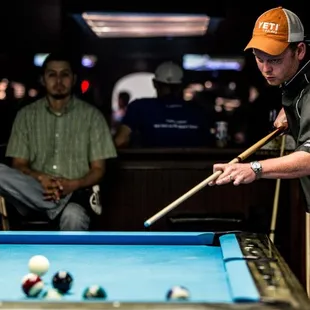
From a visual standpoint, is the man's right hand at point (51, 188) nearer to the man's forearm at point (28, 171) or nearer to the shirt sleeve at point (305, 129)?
the man's forearm at point (28, 171)

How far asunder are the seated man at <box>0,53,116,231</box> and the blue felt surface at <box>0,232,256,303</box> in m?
1.58

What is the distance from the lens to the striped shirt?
5.07m

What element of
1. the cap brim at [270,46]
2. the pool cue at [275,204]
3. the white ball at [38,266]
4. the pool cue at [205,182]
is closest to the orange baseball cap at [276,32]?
the cap brim at [270,46]

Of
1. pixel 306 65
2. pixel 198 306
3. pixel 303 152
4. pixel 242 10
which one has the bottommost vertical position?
pixel 198 306

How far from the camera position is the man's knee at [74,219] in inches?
185

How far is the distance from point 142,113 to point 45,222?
4.30 feet

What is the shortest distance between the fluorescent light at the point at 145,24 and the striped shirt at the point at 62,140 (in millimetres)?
2736

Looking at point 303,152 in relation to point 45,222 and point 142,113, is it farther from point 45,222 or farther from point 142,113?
point 142,113

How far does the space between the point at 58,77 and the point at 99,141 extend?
0.50 metres

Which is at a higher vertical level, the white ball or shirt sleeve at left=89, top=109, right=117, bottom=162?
shirt sleeve at left=89, top=109, right=117, bottom=162

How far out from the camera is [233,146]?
19.0 feet

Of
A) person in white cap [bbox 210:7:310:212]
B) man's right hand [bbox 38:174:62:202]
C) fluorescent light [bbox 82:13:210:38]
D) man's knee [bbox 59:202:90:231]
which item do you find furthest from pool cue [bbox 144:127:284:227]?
fluorescent light [bbox 82:13:210:38]

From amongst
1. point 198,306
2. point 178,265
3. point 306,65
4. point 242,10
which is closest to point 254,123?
point 242,10

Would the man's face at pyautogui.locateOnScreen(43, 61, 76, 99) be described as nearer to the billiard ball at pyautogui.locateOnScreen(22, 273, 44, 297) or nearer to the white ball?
the white ball
